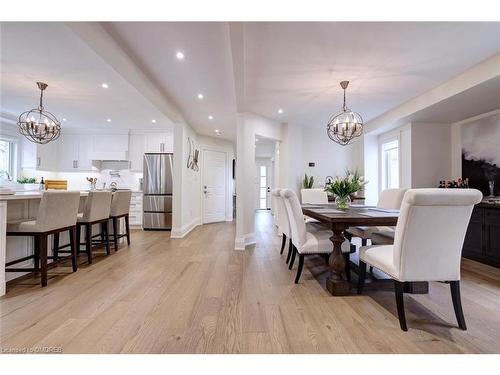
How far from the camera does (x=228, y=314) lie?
6.37ft

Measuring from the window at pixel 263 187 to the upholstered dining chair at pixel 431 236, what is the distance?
31.3ft

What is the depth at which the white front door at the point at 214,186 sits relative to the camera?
693 centimetres

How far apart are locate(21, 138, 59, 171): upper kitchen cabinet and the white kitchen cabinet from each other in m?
2.21

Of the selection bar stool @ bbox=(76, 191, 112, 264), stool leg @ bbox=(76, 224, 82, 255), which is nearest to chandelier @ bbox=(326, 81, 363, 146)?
bar stool @ bbox=(76, 191, 112, 264)

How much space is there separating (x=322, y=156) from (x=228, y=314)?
4843 millimetres

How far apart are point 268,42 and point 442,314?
274 cm

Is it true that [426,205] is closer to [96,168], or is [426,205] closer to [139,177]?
[139,177]

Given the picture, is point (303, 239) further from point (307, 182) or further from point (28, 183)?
point (28, 183)

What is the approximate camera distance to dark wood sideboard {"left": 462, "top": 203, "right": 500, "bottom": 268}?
3.22m

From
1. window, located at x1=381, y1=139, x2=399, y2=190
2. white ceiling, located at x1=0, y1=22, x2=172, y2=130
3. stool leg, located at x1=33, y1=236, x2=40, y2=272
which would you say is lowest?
stool leg, located at x1=33, y1=236, x2=40, y2=272

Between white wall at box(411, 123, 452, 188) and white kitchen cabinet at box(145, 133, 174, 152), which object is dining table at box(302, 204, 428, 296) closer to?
white wall at box(411, 123, 452, 188)

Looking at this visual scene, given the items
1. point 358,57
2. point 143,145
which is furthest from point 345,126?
point 143,145

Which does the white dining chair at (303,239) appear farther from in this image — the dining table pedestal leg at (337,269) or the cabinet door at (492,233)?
the cabinet door at (492,233)

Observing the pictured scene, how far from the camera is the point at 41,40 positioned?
2445 mm
